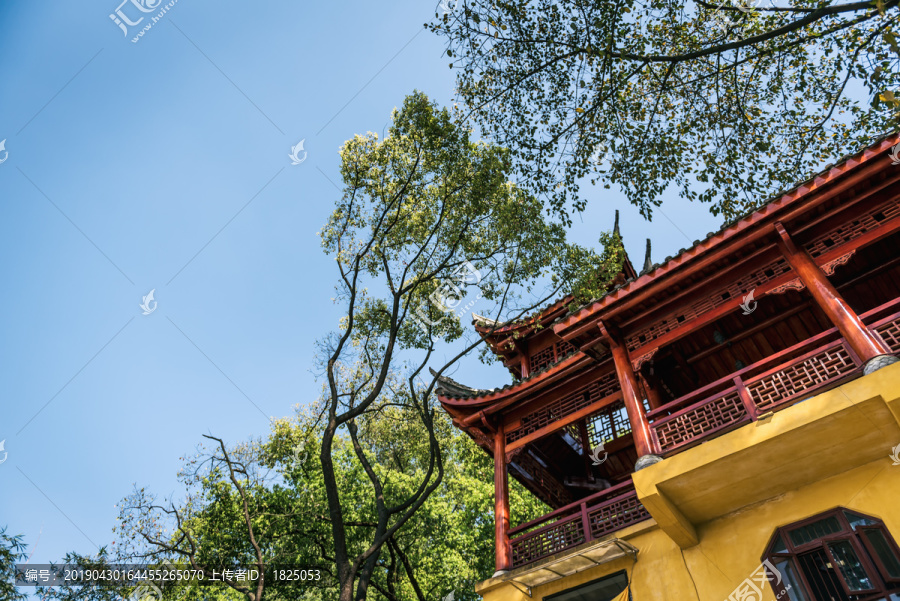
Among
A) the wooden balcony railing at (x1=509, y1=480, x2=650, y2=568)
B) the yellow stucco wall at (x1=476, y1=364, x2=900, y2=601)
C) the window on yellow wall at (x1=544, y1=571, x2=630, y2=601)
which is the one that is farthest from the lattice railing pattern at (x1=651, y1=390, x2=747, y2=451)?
the window on yellow wall at (x1=544, y1=571, x2=630, y2=601)

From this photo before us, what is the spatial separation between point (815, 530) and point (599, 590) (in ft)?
9.96

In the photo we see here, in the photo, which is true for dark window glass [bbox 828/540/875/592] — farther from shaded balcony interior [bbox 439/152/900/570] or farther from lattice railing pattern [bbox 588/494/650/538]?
lattice railing pattern [bbox 588/494/650/538]

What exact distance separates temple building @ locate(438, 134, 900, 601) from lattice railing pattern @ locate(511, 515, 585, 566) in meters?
0.03

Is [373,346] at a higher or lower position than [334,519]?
higher

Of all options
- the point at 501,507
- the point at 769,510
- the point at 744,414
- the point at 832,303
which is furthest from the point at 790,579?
the point at 501,507

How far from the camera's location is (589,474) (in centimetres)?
1227

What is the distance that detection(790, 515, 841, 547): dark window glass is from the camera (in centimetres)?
664

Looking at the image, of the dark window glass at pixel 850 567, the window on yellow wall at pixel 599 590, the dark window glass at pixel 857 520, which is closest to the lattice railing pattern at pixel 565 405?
the window on yellow wall at pixel 599 590

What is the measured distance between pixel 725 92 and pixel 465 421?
24.3ft

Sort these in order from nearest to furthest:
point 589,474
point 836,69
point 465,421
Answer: point 836,69, point 465,421, point 589,474

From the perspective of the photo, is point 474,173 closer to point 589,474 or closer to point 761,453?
point 589,474

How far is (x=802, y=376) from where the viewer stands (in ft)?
25.2

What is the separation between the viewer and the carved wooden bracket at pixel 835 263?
7758 millimetres

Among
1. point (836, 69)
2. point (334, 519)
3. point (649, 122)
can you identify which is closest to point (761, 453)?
point (649, 122)
